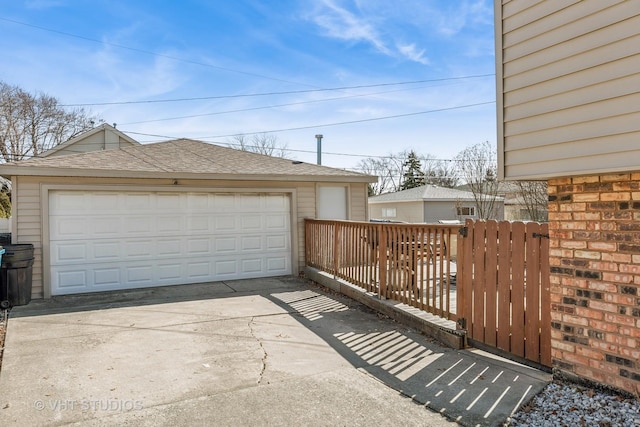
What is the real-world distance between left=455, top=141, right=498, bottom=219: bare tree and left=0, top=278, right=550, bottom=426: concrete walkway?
18184 millimetres

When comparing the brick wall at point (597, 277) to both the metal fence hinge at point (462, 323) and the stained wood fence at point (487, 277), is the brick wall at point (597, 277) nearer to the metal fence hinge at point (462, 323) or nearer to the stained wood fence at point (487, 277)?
the stained wood fence at point (487, 277)

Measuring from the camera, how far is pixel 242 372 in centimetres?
401

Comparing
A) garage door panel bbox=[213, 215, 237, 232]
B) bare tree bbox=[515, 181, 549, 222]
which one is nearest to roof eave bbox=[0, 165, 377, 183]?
garage door panel bbox=[213, 215, 237, 232]

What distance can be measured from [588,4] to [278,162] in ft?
27.4

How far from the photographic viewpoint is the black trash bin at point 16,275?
682cm

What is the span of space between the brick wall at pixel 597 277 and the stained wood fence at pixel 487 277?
10.1 inches

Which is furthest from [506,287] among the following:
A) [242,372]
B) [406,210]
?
[406,210]

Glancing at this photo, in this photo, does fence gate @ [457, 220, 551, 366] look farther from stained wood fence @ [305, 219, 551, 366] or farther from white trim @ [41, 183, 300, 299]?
white trim @ [41, 183, 300, 299]

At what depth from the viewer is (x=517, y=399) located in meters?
3.31

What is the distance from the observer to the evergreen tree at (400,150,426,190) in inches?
1598

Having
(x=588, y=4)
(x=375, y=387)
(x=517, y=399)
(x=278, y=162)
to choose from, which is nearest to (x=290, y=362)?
(x=375, y=387)

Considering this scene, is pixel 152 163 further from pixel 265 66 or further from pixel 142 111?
pixel 142 111

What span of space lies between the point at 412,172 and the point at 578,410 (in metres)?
39.4

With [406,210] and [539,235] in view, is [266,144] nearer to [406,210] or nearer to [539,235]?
[406,210]
